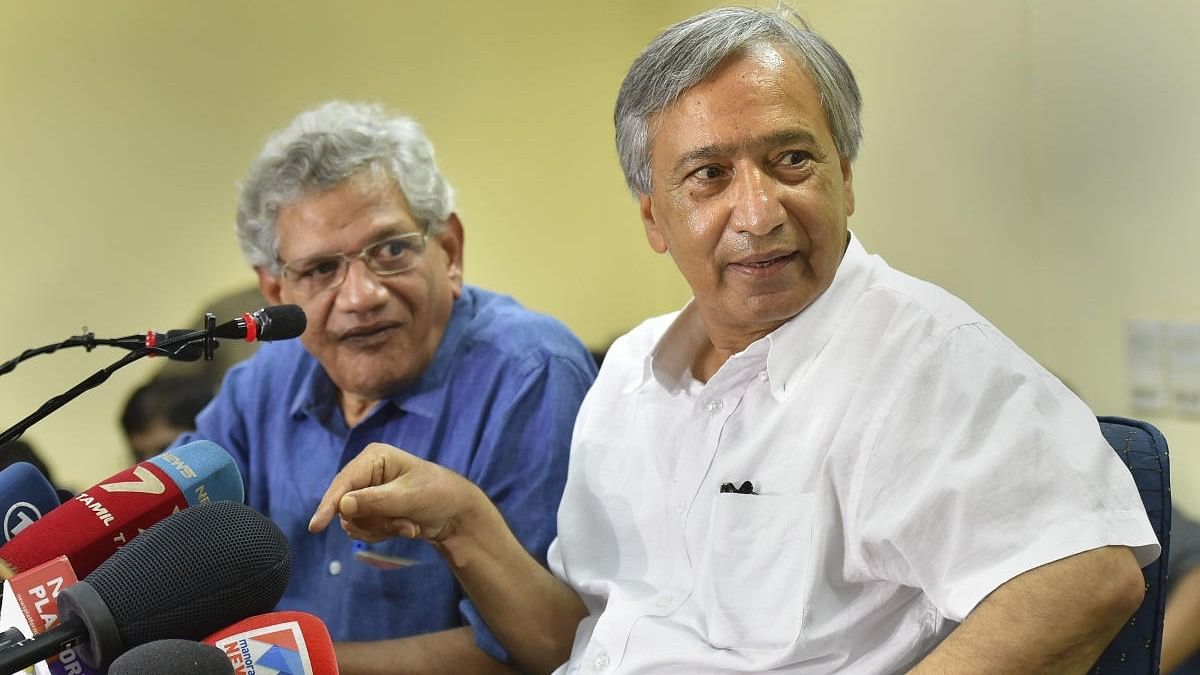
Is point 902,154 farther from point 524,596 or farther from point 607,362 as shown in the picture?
point 524,596

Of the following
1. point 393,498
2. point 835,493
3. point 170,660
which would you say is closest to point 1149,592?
point 835,493

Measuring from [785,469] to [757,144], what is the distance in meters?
0.40

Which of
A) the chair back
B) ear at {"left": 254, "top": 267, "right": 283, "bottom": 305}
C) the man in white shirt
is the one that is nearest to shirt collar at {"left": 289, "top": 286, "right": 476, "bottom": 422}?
ear at {"left": 254, "top": 267, "right": 283, "bottom": 305}

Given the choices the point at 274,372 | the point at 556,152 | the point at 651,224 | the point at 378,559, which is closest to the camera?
the point at 651,224

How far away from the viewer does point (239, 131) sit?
3023 millimetres

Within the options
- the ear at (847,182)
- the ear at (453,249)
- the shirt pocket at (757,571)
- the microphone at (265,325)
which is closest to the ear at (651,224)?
the ear at (847,182)

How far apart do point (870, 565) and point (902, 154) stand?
149 cm

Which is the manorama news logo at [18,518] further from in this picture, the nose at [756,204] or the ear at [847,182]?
the ear at [847,182]

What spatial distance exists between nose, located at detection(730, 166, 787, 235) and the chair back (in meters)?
0.48

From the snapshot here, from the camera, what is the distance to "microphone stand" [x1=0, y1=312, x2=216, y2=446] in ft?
3.67

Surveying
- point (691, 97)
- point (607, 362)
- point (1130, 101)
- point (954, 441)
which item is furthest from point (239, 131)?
point (954, 441)

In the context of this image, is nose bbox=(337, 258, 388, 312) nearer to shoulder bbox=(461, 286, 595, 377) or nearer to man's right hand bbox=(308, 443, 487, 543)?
shoulder bbox=(461, 286, 595, 377)

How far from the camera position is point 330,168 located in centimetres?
192

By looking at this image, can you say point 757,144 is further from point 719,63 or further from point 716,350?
point 716,350
